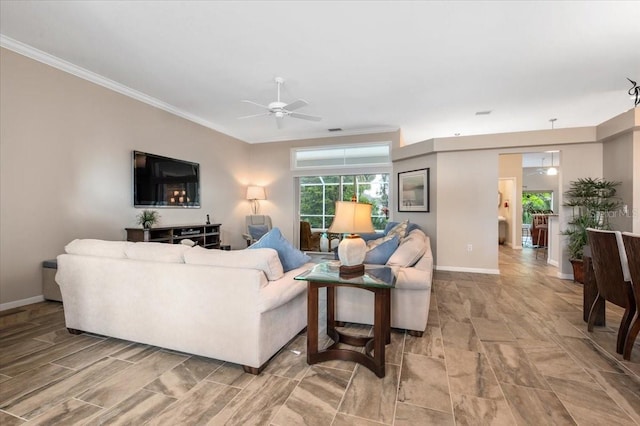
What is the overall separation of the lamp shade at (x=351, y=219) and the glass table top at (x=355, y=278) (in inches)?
12.5

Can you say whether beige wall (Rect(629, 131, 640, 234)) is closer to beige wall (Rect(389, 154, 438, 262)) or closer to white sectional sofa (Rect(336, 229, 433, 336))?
beige wall (Rect(389, 154, 438, 262))

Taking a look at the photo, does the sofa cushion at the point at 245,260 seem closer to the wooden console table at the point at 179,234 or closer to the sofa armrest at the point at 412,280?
the sofa armrest at the point at 412,280

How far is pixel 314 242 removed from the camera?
7.35 meters

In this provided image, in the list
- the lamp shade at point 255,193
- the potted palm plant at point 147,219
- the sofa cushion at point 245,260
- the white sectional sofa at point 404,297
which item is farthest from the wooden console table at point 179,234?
the white sectional sofa at point 404,297

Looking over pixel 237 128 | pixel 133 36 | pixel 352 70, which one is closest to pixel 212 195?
pixel 237 128

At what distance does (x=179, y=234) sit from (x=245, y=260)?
343 centimetres

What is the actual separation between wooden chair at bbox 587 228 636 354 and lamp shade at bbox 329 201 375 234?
1.92 meters

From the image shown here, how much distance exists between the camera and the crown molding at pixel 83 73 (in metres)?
3.24

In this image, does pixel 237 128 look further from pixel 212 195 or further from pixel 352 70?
pixel 352 70

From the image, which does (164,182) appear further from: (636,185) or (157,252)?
(636,185)

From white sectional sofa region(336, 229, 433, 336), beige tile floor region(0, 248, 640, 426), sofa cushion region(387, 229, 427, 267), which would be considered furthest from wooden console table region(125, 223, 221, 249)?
sofa cushion region(387, 229, 427, 267)

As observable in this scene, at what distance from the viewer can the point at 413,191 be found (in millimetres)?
6055

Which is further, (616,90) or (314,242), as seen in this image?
(314,242)

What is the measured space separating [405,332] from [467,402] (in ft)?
3.22
